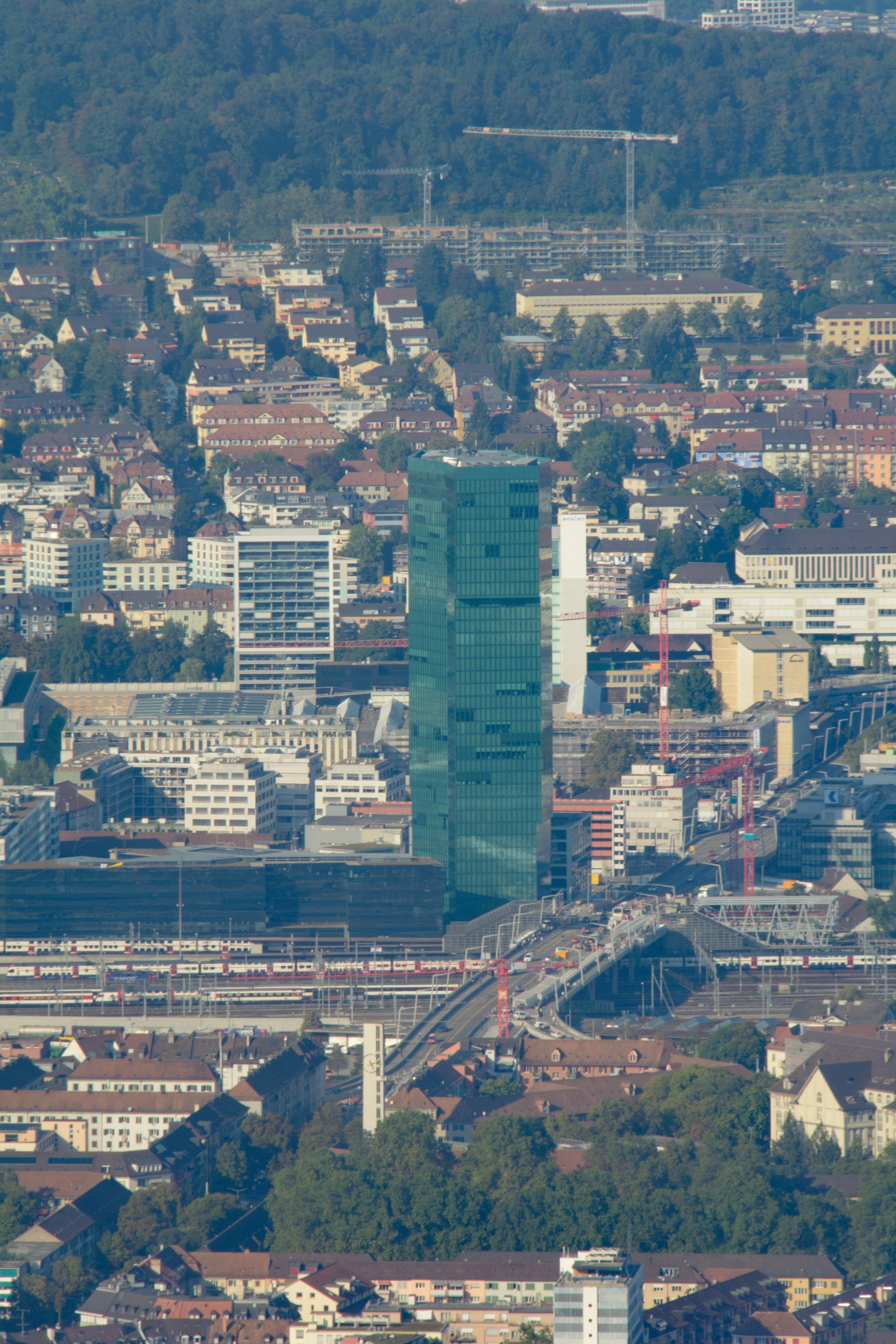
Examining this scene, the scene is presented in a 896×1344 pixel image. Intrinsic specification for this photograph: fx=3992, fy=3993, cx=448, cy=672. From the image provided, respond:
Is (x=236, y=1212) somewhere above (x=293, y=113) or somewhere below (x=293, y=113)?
below

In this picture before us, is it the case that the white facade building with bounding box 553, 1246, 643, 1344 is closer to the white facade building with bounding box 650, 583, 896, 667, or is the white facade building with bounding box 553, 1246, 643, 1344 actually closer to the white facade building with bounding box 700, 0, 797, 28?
the white facade building with bounding box 650, 583, 896, 667

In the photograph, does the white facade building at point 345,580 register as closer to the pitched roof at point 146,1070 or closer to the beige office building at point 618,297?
the beige office building at point 618,297

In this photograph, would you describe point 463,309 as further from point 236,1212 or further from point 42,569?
point 236,1212

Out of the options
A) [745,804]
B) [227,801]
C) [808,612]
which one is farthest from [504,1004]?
[808,612]

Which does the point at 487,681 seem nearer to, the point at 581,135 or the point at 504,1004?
the point at 504,1004

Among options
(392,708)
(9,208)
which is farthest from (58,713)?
(9,208)

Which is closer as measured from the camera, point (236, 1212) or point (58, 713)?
point (236, 1212)

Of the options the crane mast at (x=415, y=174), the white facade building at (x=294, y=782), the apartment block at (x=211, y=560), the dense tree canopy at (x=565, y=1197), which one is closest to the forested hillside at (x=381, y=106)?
the crane mast at (x=415, y=174)
